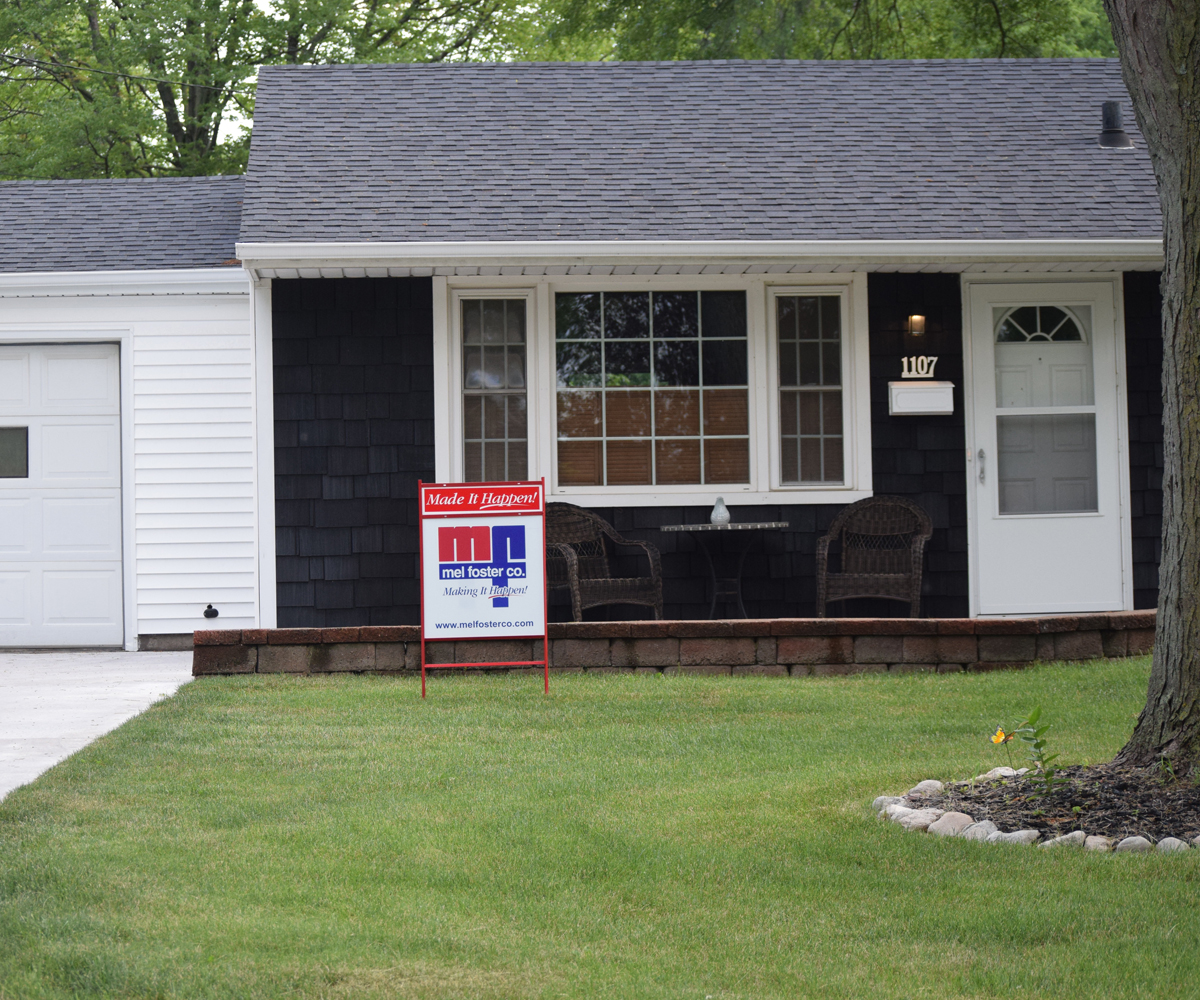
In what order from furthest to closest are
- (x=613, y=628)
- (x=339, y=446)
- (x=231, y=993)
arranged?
(x=339, y=446) → (x=613, y=628) → (x=231, y=993)

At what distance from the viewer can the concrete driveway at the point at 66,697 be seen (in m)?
5.29

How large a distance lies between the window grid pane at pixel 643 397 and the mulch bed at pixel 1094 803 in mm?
4786

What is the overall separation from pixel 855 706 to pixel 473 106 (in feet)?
19.3

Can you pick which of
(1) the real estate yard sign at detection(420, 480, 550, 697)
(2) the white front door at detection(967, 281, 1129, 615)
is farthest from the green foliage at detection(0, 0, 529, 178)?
(1) the real estate yard sign at detection(420, 480, 550, 697)

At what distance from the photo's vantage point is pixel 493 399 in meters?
A: 8.94

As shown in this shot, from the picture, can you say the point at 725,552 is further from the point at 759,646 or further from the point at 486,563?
the point at 486,563

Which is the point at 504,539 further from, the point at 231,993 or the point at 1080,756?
the point at 231,993

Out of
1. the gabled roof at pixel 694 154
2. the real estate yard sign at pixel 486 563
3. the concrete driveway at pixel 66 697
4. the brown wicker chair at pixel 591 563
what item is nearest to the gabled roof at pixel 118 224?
the gabled roof at pixel 694 154

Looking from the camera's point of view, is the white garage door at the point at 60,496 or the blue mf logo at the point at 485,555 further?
the white garage door at the point at 60,496

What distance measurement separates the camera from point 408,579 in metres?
8.80

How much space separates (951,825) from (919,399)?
530cm

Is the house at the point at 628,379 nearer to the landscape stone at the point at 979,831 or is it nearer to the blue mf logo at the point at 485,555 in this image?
the blue mf logo at the point at 485,555

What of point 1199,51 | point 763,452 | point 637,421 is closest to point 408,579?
point 637,421

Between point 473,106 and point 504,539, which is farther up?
point 473,106
